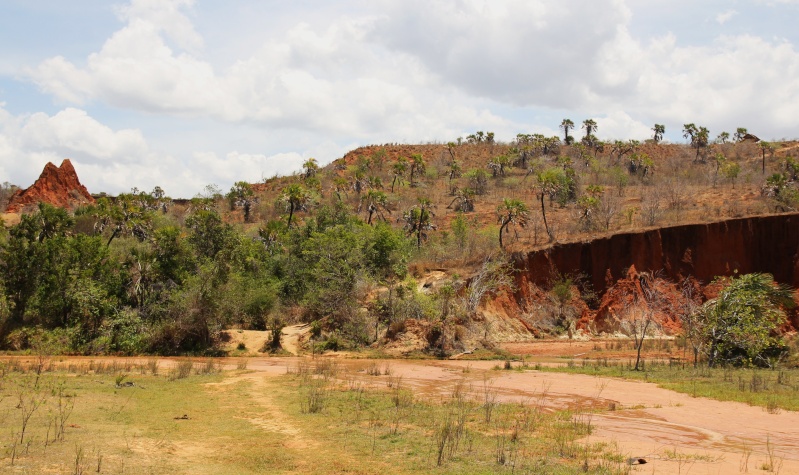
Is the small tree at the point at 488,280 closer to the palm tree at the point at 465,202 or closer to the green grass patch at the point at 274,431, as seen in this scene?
the green grass patch at the point at 274,431

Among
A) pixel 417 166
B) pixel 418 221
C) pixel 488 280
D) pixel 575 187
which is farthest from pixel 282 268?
pixel 417 166

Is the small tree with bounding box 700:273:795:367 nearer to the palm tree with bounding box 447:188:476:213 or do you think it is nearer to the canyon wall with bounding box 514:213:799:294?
the canyon wall with bounding box 514:213:799:294

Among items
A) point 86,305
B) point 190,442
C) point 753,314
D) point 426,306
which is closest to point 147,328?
point 86,305

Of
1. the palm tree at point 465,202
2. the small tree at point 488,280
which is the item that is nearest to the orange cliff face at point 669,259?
the small tree at point 488,280

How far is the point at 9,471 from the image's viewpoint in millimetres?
9633

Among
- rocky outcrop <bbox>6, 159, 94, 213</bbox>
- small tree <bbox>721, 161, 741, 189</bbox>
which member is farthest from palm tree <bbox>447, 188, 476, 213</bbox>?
rocky outcrop <bbox>6, 159, 94, 213</bbox>

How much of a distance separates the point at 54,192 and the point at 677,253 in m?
81.5

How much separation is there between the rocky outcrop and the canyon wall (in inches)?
2714

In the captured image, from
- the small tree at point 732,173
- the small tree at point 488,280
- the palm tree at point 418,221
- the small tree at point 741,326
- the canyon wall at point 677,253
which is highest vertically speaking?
the small tree at point 732,173

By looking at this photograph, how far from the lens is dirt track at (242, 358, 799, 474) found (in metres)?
11.5

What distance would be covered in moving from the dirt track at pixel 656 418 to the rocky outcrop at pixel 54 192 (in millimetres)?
71459

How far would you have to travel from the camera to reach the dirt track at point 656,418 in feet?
37.8

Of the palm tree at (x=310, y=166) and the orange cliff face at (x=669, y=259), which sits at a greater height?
the palm tree at (x=310, y=166)

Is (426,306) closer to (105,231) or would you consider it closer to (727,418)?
(727,418)
